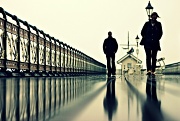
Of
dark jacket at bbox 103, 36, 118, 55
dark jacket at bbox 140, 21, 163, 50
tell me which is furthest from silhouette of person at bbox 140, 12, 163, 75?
dark jacket at bbox 103, 36, 118, 55

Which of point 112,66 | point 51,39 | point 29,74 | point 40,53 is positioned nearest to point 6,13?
point 29,74

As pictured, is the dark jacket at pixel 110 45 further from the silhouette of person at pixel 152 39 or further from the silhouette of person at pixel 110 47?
the silhouette of person at pixel 152 39

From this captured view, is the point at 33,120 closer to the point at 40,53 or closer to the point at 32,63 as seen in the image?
the point at 32,63

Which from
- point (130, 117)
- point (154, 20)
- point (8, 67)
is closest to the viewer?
point (130, 117)

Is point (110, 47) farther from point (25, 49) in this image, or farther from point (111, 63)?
point (25, 49)

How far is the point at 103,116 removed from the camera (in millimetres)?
3174

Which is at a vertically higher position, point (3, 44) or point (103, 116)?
point (3, 44)

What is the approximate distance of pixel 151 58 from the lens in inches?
738

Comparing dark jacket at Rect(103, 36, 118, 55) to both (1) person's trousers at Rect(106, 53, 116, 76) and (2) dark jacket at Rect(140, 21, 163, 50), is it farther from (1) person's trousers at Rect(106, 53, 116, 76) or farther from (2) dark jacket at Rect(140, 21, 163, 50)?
(2) dark jacket at Rect(140, 21, 163, 50)

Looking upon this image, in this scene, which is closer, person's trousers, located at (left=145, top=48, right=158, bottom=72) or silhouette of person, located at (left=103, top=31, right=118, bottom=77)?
person's trousers, located at (left=145, top=48, right=158, bottom=72)

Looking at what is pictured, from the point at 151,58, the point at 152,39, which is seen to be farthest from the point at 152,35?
the point at 151,58

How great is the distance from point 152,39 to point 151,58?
130 centimetres

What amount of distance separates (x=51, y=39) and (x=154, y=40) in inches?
224

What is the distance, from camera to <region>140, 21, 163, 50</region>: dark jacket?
56.3ft
